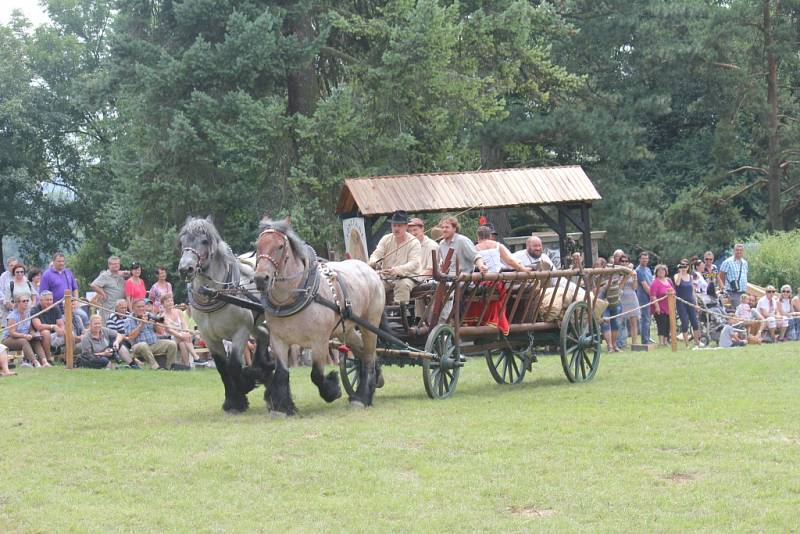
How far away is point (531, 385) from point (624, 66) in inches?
971

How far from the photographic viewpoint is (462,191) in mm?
21000

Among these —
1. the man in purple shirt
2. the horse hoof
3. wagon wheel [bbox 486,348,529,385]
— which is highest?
the man in purple shirt

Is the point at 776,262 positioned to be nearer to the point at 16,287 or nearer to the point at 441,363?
the point at 441,363

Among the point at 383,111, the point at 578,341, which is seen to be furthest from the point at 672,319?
the point at 383,111

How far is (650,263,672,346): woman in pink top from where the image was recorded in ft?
70.4

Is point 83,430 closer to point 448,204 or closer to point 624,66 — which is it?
point 448,204

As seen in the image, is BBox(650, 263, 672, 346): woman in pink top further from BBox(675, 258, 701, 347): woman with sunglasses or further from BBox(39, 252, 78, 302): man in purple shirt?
BBox(39, 252, 78, 302): man in purple shirt

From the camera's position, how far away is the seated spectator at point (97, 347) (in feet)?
58.9

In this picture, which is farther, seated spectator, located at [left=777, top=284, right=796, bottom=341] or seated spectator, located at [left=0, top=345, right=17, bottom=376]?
seated spectator, located at [left=777, top=284, right=796, bottom=341]

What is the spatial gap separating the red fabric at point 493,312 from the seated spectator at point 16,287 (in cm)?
755

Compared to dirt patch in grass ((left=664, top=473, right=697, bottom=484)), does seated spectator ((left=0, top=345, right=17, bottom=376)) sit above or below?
above

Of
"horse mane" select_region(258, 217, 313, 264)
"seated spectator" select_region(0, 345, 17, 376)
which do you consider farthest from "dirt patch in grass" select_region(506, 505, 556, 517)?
"seated spectator" select_region(0, 345, 17, 376)

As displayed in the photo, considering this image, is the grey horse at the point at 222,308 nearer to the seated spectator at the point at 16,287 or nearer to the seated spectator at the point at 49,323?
the seated spectator at the point at 49,323

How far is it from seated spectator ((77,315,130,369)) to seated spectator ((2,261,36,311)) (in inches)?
41.2
